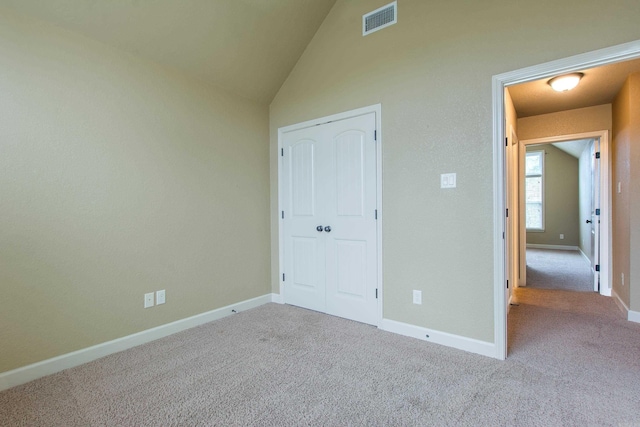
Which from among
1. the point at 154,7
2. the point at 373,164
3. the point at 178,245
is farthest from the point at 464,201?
the point at 154,7

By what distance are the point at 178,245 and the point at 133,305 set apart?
601 millimetres

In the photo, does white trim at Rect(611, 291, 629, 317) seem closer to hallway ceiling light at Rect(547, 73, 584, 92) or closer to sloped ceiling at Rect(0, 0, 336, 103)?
hallway ceiling light at Rect(547, 73, 584, 92)

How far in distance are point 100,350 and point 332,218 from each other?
7.32 feet

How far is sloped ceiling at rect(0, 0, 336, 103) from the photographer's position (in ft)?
7.15

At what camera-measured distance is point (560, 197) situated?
7910 millimetres

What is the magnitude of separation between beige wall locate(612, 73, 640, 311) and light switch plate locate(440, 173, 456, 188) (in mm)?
2191

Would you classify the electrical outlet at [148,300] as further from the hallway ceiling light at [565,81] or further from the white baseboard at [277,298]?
the hallway ceiling light at [565,81]

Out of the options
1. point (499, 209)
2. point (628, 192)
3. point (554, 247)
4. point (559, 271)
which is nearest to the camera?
point (499, 209)

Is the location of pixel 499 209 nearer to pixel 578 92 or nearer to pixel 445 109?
pixel 445 109

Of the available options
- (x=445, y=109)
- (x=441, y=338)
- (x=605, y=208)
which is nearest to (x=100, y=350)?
(x=441, y=338)

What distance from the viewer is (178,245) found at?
2.84 meters

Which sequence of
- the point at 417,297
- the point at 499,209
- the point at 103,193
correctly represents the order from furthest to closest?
the point at 417,297
the point at 103,193
the point at 499,209

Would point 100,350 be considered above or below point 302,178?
below

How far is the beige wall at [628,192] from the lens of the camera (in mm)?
3055
